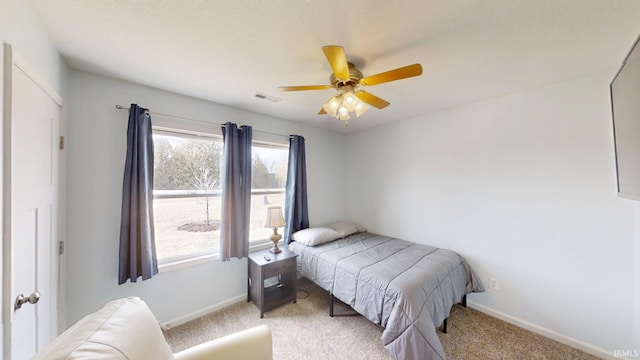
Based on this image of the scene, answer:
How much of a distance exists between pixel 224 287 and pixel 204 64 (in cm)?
231

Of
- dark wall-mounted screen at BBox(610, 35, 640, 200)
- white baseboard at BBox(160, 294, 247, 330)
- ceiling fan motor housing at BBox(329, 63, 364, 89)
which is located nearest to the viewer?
dark wall-mounted screen at BBox(610, 35, 640, 200)

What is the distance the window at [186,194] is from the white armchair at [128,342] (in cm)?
143

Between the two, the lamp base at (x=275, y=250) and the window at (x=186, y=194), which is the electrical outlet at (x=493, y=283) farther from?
the window at (x=186, y=194)

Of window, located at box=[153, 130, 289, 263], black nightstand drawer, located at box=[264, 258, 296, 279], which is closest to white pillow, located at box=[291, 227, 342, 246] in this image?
black nightstand drawer, located at box=[264, 258, 296, 279]

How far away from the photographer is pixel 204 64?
1.70m

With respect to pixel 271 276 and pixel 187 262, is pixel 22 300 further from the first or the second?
pixel 271 276

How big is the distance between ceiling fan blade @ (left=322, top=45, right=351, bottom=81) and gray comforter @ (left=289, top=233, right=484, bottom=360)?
5.50 feet

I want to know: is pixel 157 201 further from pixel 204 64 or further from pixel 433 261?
pixel 433 261

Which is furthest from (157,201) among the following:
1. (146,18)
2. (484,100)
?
(484,100)

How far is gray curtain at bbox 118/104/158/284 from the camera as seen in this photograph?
1884 mm

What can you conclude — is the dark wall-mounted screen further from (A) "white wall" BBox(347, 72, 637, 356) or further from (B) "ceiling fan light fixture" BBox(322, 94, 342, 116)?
(B) "ceiling fan light fixture" BBox(322, 94, 342, 116)

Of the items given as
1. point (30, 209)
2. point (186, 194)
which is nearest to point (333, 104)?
point (186, 194)

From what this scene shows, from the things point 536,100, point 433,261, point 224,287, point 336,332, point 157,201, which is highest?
point 536,100

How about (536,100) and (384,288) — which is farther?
(536,100)
